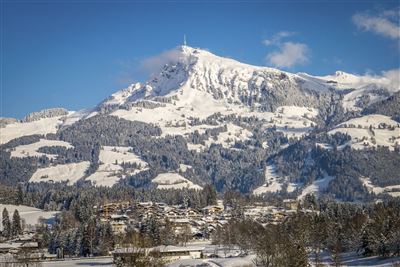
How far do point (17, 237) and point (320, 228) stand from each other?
310ft

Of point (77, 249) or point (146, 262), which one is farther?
point (77, 249)

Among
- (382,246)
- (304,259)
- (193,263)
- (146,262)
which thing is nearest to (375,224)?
(382,246)

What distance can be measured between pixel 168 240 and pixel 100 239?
20523mm

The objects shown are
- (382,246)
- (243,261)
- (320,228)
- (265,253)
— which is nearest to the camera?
(265,253)

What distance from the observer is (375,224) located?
128 meters

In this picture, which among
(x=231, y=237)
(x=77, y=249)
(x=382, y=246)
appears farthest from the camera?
(x=231, y=237)

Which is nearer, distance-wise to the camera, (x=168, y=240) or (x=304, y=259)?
(x=304, y=259)

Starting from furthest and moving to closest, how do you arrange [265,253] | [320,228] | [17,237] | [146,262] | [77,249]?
[17,237] < [77,249] < [320,228] < [265,253] < [146,262]

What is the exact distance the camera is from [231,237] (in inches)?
6777

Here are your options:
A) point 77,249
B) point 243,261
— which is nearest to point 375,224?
point 243,261

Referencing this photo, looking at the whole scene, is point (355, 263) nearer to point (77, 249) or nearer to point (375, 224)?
point (375, 224)

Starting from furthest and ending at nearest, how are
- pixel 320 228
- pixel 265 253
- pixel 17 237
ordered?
pixel 17 237, pixel 320 228, pixel 265 253

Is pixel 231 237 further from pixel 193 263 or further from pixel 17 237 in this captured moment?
pixel 17 237

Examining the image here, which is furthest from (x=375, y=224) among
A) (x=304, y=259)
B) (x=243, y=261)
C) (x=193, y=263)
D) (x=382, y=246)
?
(x=304, y=259)
